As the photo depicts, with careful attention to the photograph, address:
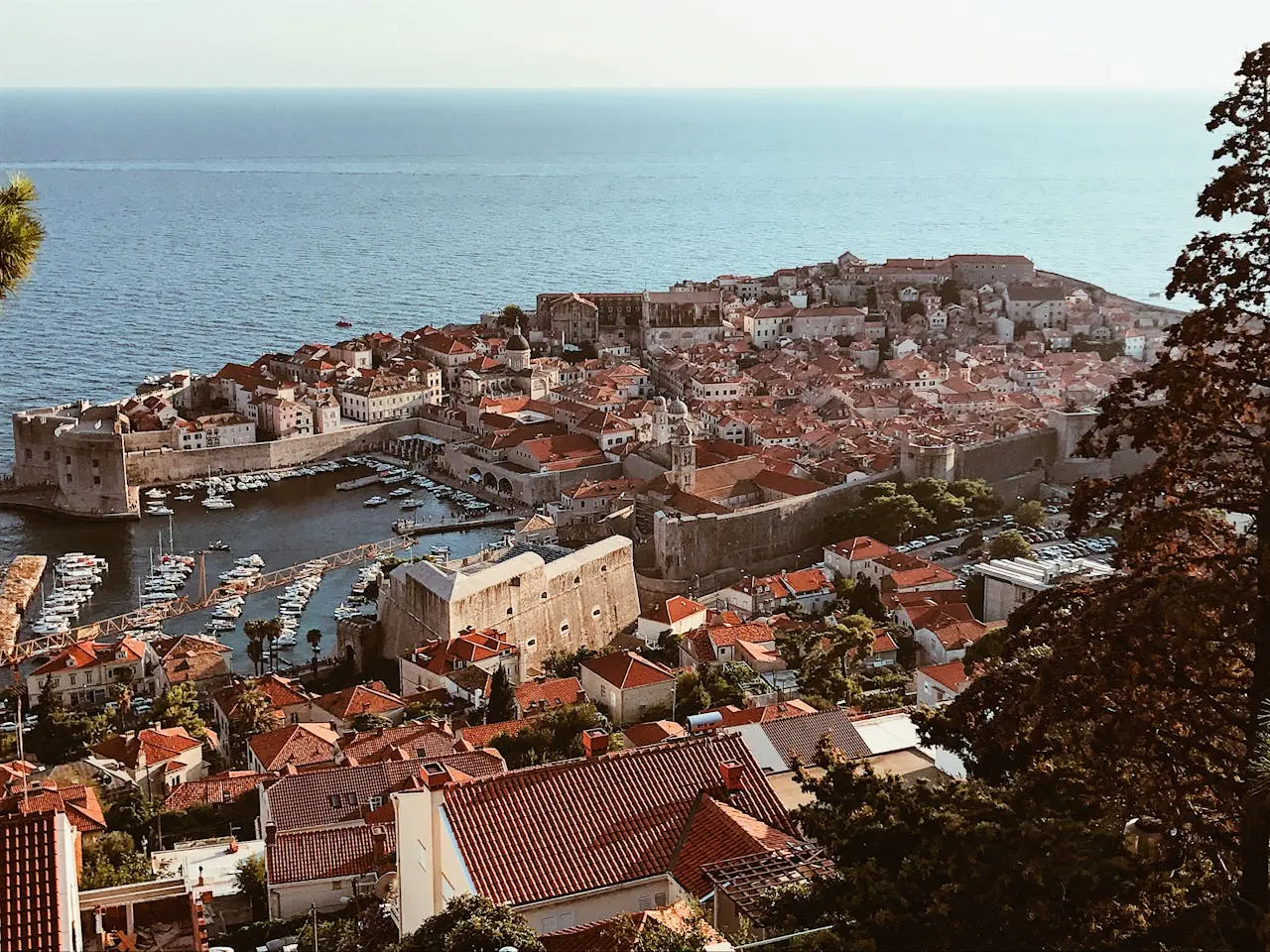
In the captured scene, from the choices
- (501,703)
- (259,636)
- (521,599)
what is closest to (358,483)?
(259,636)

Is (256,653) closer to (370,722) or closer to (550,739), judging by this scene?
(370,722)

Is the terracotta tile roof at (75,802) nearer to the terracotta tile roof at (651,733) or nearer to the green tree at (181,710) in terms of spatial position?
the green tree at (181,710)

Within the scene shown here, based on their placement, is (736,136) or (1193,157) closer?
(1193,157)

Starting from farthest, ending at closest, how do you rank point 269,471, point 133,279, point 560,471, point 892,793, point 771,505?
point 133,279 → point 269,471 → point 560,471 → point 771,505 → point 892,793

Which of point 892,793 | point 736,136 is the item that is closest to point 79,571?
point 892,793

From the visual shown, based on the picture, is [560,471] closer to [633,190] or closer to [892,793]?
[892,793]
